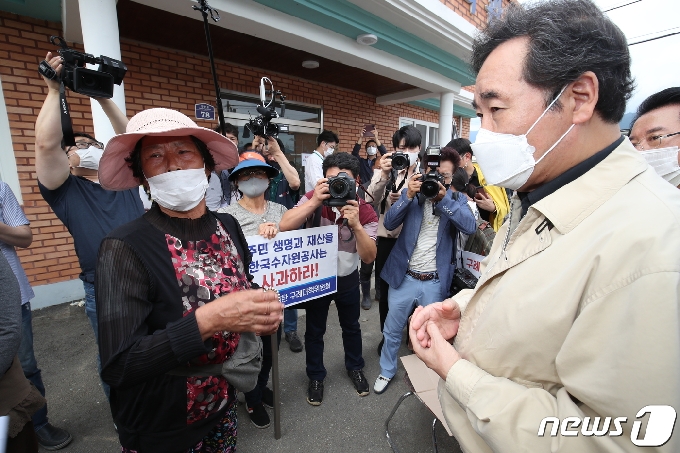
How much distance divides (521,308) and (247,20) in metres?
4.02

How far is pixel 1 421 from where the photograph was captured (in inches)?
31.3

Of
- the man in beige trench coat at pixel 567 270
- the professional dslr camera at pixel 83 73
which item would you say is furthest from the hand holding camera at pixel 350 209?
the professional dslr camera at pixel 83 73

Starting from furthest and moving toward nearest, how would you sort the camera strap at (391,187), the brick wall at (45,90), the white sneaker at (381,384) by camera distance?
the brick wall at (45,90)
the camera strap at (391,187)
the white sneaker at (381,384)

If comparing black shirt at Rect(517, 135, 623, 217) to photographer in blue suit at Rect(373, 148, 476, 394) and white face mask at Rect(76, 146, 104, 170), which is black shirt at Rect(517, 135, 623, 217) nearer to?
photographer in blue suit at Rect(373, 148, 476, 394)

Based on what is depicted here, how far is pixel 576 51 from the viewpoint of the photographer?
34.3 inches

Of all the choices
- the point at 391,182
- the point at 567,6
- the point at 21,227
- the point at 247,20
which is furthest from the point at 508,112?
the point at 247,20

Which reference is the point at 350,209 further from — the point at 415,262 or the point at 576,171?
the point at 576,171

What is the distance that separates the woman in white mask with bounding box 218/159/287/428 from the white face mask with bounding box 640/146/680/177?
2.31 m

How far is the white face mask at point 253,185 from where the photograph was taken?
2.51 metres

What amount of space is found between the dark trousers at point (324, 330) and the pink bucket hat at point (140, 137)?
1637 millimetres

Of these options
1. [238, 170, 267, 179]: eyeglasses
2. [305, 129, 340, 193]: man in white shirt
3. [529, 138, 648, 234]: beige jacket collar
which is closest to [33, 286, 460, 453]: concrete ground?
[238, 170, 267, 179]: eyeglasses

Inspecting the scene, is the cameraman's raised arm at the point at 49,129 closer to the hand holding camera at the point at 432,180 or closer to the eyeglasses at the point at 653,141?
the hand holding camera at the point at 432,180

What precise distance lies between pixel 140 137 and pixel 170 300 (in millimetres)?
716

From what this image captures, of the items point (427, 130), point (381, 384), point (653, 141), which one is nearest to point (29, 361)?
point (381, 384)
